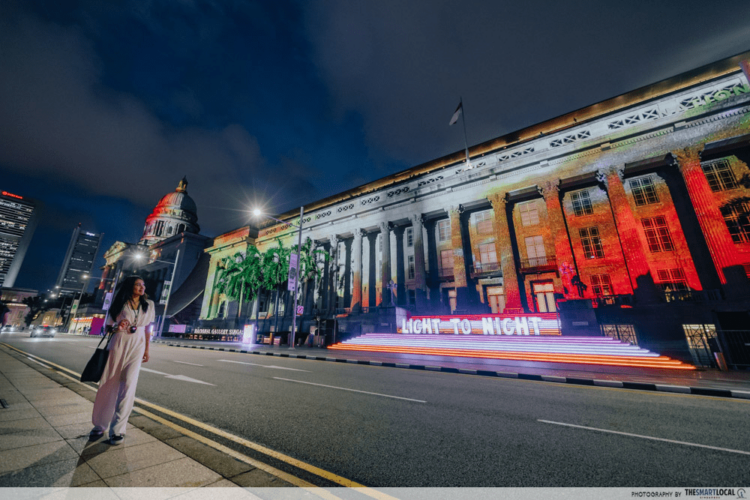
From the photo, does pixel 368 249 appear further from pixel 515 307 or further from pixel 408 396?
pixel 408 396

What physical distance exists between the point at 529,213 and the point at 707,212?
438 inches

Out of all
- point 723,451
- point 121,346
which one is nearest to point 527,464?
point 723,451

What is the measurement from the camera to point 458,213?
29.3 meters

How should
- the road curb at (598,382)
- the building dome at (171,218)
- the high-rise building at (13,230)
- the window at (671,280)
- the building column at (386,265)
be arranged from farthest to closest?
the high-rise building at (13,230) → the building dome at (171,218) → the building column at (386,265) → the window at (671,280) → the road curb at (598,382)

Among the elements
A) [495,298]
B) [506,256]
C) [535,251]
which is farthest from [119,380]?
[535,251]

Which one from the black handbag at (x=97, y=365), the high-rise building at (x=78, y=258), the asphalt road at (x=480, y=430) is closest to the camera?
the asphalt road at (x=480, y=430)

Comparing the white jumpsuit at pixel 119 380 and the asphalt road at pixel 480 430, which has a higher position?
the white jumpsuit at pixel 119 380

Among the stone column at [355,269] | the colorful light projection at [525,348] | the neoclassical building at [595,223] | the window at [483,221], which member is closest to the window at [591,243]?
the neoclassical building at [595,223]

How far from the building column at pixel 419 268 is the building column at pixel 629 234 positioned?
51.3 feet

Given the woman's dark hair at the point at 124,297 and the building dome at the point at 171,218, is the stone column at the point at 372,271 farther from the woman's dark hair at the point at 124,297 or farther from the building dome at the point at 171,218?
the building dome at the point at 171,218

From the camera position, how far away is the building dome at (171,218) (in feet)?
261

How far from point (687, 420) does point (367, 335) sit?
731 inches

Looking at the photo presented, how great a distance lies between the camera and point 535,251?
26.2m

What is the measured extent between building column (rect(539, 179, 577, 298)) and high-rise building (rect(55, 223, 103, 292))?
709 ft
